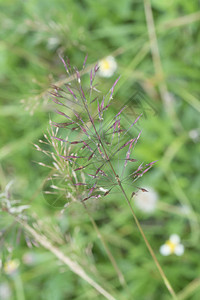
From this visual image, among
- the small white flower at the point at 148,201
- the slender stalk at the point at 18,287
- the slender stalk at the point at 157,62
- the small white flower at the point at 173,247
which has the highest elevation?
the slender stalk at the point at 157,62

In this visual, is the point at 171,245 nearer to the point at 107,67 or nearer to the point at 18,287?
the point at 18,287

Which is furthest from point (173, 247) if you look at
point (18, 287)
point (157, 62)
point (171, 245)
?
point (157, 62)

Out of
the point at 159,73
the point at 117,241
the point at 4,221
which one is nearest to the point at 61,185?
the point at 4,221

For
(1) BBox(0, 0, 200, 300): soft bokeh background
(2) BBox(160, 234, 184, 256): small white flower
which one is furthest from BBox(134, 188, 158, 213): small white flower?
(2) BBox(160, 234, 184, 256): small white flower

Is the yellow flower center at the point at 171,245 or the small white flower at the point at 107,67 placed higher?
the small white flower at the point at 107,67

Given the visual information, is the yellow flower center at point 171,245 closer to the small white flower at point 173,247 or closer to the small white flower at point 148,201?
the small white flower at point 173,247

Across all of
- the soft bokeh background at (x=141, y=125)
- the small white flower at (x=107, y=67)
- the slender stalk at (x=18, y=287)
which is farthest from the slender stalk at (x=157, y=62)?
the slender stalk at (x=18, y=287)

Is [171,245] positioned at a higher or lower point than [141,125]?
lower
